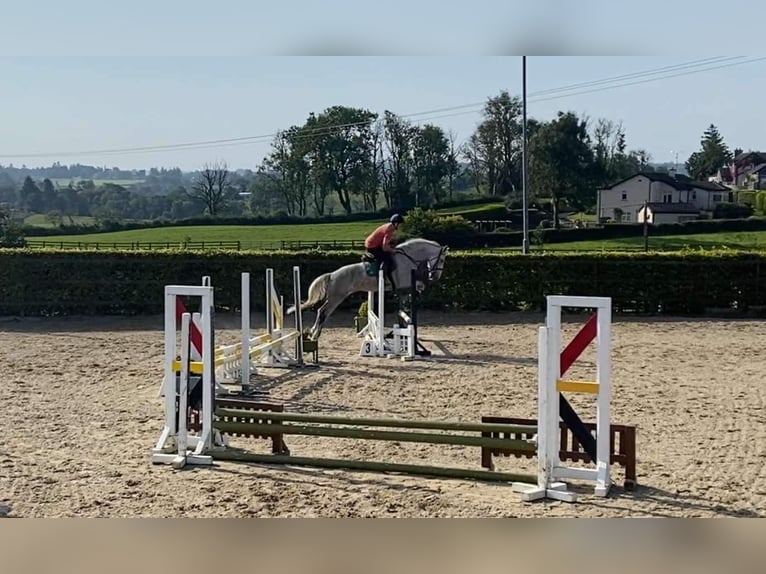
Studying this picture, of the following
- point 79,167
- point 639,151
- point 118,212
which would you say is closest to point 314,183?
point 118,212

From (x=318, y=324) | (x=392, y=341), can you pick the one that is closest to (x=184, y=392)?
(x=392, y=341)

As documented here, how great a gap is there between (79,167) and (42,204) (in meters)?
16.3

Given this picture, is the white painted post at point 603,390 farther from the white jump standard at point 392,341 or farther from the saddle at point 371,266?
the saddle at point 371,266

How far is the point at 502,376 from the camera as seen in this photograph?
882 centimetres

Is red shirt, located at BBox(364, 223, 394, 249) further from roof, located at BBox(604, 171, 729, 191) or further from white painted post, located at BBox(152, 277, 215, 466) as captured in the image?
roof, located at BBox(604, 171, 729, 191)

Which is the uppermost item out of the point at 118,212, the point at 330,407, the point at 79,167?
the point at 79,167

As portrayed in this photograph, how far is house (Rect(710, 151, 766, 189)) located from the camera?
67.8 meters

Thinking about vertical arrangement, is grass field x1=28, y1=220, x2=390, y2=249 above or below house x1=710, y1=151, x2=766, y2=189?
below

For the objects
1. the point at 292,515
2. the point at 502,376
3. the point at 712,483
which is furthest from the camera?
the point at 502,376

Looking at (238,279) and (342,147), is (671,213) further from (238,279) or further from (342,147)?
(238,279)

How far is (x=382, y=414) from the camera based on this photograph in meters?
7.04

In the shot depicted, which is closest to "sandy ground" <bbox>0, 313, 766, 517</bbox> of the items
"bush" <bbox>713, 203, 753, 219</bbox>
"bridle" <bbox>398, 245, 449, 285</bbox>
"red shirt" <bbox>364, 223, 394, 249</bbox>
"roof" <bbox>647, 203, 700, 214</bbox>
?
"bridle" <bbox>398, 245, 449, 285</bbox>

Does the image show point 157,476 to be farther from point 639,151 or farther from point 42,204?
point 639,151

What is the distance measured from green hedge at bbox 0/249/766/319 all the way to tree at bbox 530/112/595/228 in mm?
30868
